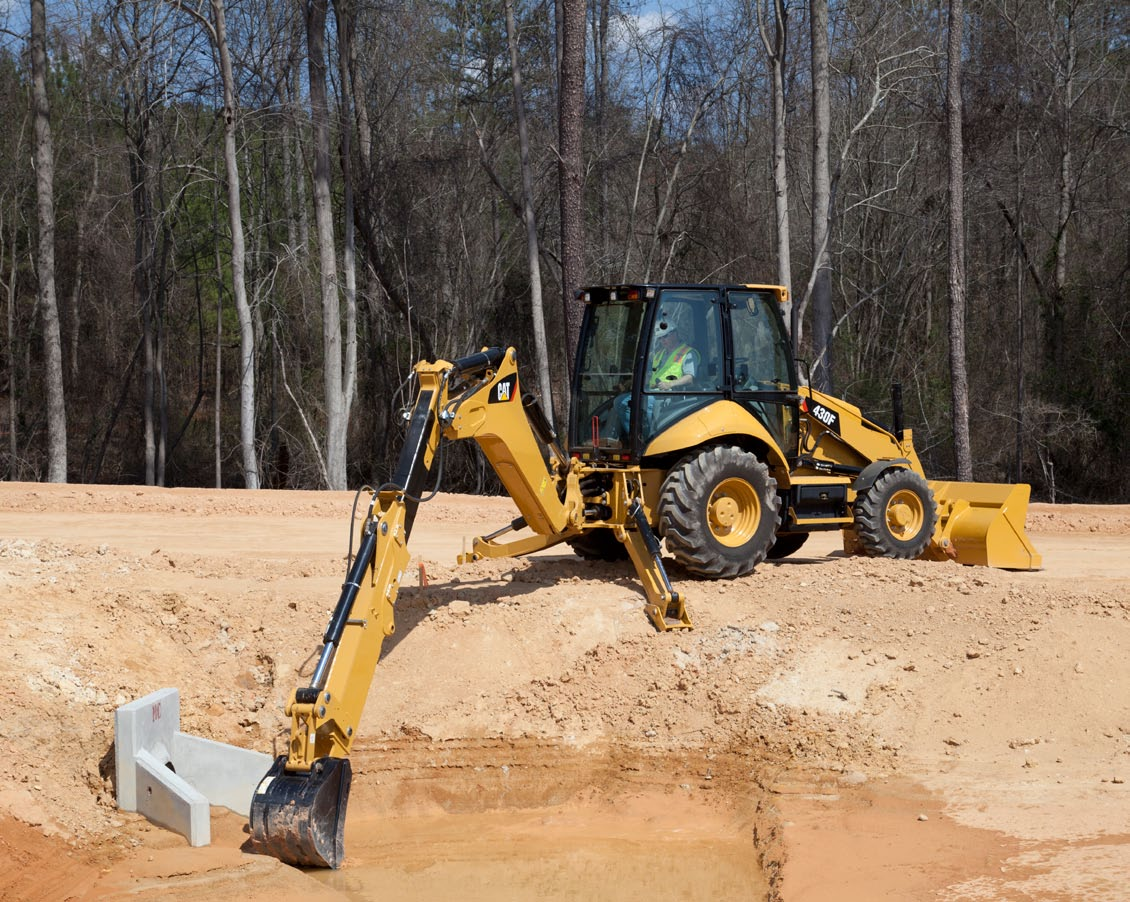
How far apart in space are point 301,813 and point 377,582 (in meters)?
1.36

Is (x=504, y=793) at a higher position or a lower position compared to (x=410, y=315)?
lower

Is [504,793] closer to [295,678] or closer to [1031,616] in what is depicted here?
[295,678]

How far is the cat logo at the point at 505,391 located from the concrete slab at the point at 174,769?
110 inches

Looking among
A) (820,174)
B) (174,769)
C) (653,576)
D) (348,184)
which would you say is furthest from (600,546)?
(348,184)

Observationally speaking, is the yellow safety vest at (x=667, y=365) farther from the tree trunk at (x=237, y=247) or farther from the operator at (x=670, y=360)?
the tree trunk at (x=237, y=247)

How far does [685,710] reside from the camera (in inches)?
337

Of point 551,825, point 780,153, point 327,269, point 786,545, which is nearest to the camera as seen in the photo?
point 551,825

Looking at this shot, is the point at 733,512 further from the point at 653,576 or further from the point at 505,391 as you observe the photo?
the point at 505,391

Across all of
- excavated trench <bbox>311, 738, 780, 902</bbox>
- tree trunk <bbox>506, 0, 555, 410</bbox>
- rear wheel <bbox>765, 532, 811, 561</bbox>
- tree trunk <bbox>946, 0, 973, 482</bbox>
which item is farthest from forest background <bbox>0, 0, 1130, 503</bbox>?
excavated trench <bbox>311, 738, 780, 902</bbox>

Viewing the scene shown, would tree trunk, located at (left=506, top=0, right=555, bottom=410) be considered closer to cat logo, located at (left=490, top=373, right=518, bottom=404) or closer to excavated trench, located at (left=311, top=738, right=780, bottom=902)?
cat logo, located at (left=490, top=373, right=518, bottom=404)

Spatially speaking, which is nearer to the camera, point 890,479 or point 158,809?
point 158,809

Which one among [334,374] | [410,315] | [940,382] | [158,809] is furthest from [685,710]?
[410,315]

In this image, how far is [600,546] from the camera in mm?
11000

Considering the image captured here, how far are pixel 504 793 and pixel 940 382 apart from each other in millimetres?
21784
